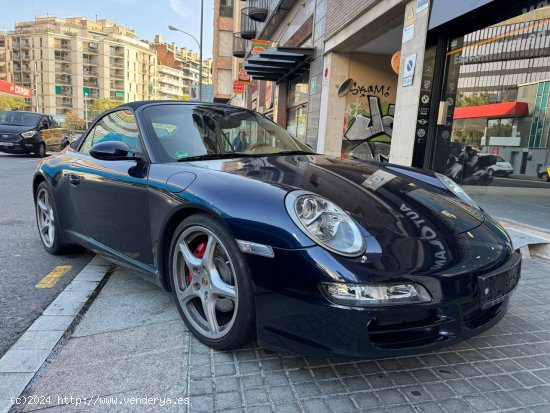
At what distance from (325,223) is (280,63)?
1137 centimetres

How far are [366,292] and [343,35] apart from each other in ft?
28.2

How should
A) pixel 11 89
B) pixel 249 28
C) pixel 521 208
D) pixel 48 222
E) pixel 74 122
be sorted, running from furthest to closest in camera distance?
1. pixel 74 122
2. pixel 11 89
3. pixel 249 28
4. pixel 521 208
5. pixel 48 222

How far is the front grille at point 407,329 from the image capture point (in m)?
1.68

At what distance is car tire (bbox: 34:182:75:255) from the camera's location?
3.57m

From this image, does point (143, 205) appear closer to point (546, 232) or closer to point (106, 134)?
point (106, 134)

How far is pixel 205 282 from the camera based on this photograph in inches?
84.7

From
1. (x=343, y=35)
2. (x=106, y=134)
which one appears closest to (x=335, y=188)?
(x=106, y=134)

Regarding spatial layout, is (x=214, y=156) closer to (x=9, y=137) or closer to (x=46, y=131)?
(x=9, y=137)

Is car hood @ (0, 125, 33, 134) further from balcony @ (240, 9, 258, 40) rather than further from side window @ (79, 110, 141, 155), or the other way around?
side window @ (79, 110, 141, 155)

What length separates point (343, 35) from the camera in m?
9.02

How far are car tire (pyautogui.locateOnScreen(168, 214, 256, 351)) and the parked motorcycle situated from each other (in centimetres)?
514

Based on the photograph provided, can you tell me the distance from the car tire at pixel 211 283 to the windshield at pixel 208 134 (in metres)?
0.59

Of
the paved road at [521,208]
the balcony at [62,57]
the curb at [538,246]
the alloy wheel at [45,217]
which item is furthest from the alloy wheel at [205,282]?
the balcony at [62,57]

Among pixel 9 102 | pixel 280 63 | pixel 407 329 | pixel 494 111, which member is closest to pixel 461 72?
pixel 494 111
